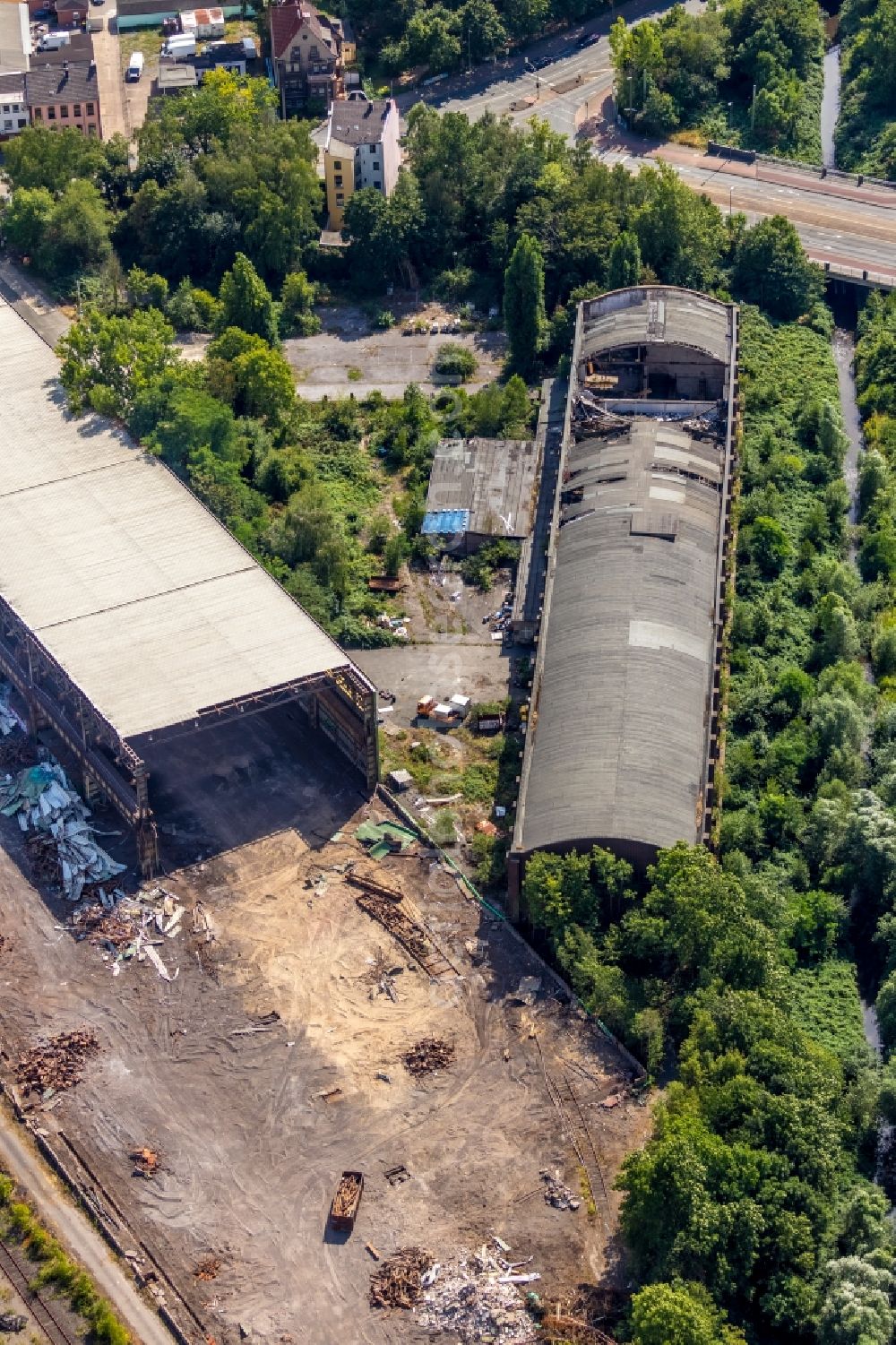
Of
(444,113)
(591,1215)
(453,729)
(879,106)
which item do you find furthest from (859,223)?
(591,1215)

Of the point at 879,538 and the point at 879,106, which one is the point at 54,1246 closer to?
the point at 879,538

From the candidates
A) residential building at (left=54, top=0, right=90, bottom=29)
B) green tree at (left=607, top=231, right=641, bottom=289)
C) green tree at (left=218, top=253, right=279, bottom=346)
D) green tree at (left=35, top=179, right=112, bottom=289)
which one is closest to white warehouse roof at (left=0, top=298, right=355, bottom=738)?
green tree at (left=218, top=253, right=279, bottom=346)

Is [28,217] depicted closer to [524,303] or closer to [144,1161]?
[524,303]

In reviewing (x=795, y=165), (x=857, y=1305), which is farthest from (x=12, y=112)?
(x=857, y=1305)

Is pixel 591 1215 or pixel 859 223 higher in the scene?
pixel 859 223

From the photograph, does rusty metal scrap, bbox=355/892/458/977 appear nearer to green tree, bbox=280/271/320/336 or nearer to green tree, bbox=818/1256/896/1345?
green tree, bbox=818/1256/896/1345

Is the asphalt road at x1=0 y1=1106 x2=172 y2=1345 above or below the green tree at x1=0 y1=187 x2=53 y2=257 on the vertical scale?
below
